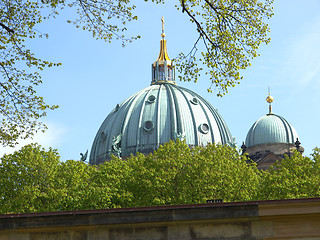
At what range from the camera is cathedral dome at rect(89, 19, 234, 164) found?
359 ft

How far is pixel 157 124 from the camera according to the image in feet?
363

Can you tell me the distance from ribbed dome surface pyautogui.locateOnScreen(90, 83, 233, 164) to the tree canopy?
168ft

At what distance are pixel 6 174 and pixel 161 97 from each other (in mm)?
60981

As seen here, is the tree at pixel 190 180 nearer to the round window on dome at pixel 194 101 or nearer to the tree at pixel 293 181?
the tree at pixel 293 181

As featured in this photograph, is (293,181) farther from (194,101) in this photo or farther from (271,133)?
(194,101)

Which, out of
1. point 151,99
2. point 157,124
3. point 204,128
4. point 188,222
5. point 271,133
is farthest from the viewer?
point 151,99

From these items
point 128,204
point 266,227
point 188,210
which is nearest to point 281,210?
point 266,227

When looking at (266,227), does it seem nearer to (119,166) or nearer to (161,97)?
(119,166)

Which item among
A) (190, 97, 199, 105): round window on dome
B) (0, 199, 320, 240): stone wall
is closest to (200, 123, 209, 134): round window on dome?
(190, 97, 199, 105): round window on dome

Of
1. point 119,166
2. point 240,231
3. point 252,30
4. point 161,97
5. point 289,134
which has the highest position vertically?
point 161,97

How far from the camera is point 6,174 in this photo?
2151 inches

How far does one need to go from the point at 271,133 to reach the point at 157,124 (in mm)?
18856

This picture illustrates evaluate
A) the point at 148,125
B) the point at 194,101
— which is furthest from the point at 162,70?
the point at 148,125

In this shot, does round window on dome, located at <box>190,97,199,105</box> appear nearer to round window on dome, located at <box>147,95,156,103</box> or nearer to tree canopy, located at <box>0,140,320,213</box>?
round window on dome, located at <box>147,95,156,103</box>
